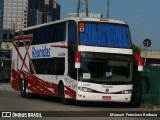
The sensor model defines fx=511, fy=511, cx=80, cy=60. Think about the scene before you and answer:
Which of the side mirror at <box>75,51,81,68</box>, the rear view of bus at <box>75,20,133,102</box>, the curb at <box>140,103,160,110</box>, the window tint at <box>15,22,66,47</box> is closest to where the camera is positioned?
the side mirror at <box>75,51,81,68</box>

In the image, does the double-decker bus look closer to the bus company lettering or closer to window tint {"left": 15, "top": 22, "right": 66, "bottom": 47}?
window tint {"left": 15, "top": 22, "right": 66, "bottom": 47}

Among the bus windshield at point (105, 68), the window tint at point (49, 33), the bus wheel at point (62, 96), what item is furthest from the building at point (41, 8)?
the bus windshield at point (105, 68)

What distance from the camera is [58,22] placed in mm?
24953

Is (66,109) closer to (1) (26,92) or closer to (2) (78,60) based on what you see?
(2) (78,60)

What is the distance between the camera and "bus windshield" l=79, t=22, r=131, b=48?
22.5 m

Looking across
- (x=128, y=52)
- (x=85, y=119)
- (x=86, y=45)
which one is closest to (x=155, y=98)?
(x=128, y=52)

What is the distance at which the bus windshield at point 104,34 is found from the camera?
22500 millimetres

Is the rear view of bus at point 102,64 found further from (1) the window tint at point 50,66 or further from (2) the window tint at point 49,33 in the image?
(1) the window tint at point 50,66

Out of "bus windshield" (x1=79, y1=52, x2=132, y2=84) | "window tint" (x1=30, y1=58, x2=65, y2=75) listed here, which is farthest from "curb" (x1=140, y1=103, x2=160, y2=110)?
"window tint" (x1=30, y1=58, x2=65, y2=75)

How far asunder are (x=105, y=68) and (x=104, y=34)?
1.65 m

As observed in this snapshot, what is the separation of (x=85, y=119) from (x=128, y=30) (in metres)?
8.18

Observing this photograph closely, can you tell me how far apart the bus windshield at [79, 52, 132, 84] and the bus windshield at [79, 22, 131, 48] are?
54 cm

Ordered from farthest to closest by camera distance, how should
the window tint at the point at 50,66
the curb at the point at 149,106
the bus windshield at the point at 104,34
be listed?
the window tint at the point at 50,66
the curb at the point at 149,106
the bus windshield at the point at 104,34

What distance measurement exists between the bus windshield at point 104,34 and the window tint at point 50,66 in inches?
79.7
